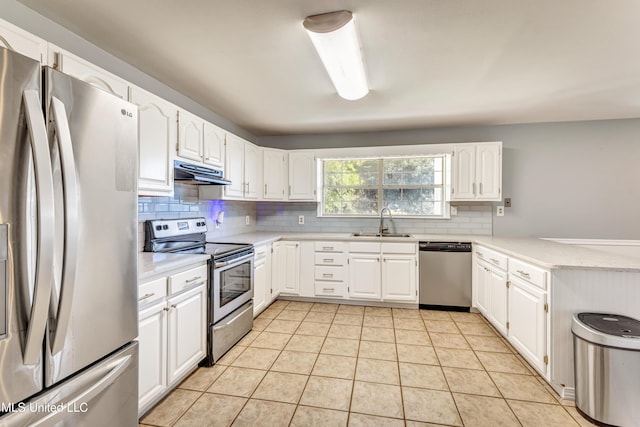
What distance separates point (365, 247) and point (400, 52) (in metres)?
2.18

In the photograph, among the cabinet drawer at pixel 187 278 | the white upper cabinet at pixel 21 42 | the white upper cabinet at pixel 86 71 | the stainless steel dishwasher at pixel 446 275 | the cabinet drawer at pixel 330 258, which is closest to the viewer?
the white upper cabinet at pixel 21 42

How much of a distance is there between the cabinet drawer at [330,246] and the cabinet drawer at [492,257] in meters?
1.52

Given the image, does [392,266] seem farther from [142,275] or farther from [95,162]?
[95,162]

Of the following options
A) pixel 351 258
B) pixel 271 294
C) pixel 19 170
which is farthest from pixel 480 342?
pixel 19 170

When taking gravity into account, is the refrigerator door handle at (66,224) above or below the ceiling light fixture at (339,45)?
below

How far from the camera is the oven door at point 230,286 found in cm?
226

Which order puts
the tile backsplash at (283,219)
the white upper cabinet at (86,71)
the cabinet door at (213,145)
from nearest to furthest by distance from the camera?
the white upper cabinet at (86,71)
the cabinet door at (213,145)
the tile backsplash at (283,219)

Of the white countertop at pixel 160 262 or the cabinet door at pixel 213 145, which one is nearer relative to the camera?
the white countertop at pixel 160 262

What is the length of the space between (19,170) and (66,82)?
0.36m

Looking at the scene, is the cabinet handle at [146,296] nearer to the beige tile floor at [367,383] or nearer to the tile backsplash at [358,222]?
the beige tile floor at [367,383]

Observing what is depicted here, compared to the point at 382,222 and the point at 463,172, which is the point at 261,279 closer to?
the point at 382,222

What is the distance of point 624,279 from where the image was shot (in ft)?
5.96

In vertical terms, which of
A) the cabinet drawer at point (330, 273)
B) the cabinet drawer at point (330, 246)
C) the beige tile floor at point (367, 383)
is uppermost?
the cabinet drawer at point (330, 246)

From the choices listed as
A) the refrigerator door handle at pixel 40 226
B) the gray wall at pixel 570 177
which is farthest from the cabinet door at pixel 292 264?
the refrigerator door handle at pixel 40 226
